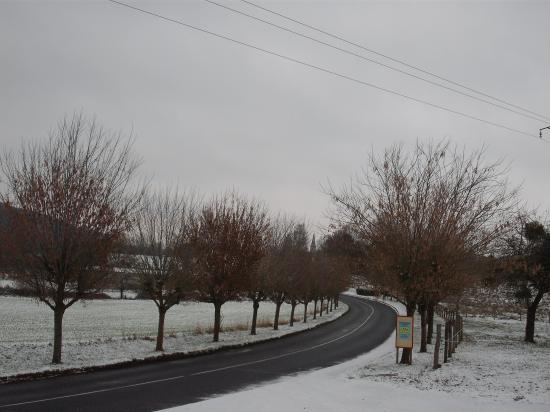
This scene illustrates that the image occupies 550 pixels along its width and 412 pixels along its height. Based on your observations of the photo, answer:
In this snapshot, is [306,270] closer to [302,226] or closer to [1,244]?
[302,226]

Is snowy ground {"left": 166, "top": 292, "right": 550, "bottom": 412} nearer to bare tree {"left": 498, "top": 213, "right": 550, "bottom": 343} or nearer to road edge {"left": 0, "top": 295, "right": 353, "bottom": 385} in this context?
road edge {"left": 0, "top": 295, "right": 353, "bottom": 385}

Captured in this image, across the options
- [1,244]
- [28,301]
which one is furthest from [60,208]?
[28,301]

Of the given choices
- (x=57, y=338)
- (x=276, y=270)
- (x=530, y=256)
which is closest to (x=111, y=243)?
(x=57, y=338)

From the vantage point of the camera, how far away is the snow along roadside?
1505 cm

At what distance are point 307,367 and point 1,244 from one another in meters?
11.1

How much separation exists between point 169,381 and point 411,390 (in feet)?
22.2

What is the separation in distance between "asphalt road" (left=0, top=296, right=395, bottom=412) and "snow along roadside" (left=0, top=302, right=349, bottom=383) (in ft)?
1.96

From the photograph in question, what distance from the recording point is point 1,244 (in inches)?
629

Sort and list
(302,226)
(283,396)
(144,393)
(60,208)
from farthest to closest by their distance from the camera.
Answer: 1. (302,226)
2. (60,208)
3. (144,393)
4. (283,396)

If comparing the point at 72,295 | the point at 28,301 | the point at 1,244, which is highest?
the point at 1,244

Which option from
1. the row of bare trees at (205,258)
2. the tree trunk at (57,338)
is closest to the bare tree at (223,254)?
the row of bare trees at (205,258)

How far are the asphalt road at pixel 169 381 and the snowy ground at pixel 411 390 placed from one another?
129 centimetres

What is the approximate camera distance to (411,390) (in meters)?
11.5

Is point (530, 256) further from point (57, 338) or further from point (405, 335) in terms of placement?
point (57, 338)
